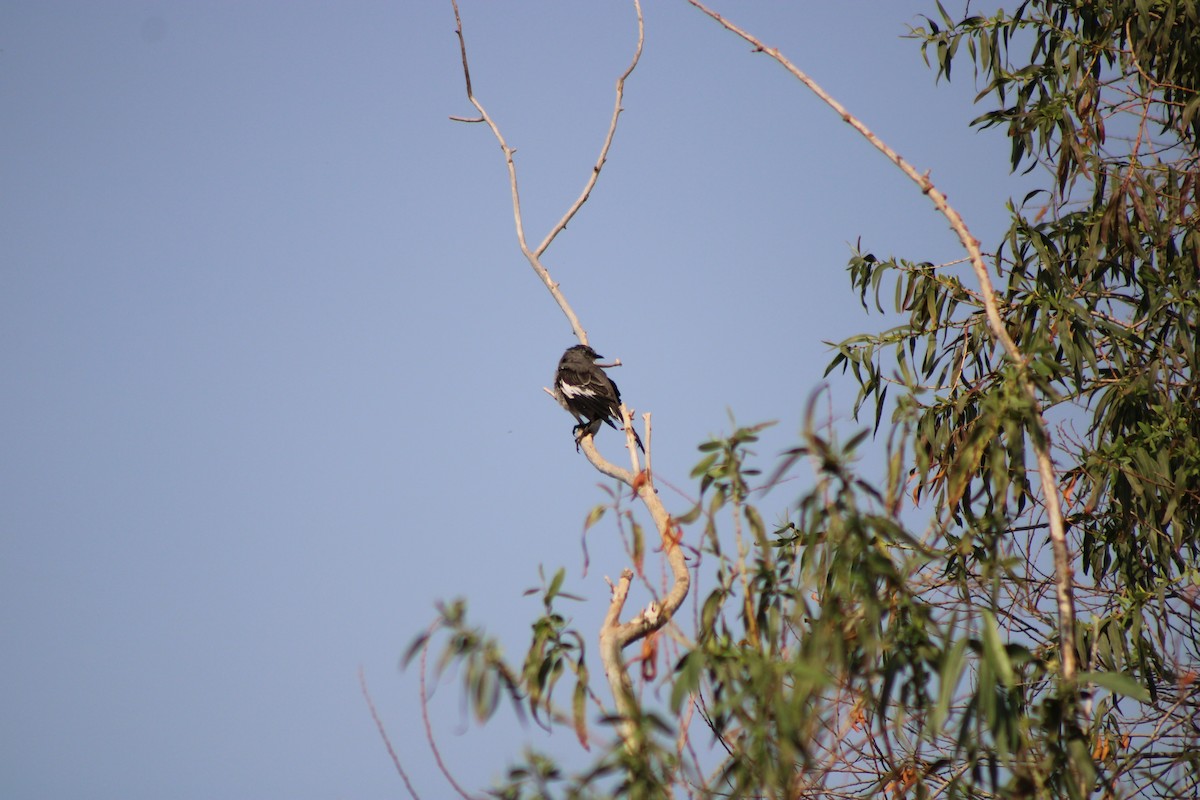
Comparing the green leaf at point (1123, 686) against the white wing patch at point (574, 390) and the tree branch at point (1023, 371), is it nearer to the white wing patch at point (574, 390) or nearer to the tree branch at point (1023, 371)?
the tree branch at point (1023, 371)

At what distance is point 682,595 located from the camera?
360 cm

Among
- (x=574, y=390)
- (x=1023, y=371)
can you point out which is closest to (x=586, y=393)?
(x=574, y=390)

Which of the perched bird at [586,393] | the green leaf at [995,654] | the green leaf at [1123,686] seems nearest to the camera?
the green leaf at [995,654]

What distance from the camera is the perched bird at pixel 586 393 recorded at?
8.38 metres

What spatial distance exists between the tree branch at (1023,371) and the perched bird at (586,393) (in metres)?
4.42

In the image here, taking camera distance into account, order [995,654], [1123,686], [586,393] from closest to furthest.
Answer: [995,654]
[1123,686]
[586,393]

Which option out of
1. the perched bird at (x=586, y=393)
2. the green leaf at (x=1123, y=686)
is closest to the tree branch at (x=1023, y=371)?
the green leaf at (x=1123, y=686)

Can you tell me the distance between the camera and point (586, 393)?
27.9 feet

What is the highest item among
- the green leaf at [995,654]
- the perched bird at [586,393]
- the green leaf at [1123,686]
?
the perched bird at [586,393]

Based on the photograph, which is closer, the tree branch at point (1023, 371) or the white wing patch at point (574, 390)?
the tree branch at point (1023, 371)

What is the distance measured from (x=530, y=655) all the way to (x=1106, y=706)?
3.46 meters

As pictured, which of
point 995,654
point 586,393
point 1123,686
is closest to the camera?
point 995,654

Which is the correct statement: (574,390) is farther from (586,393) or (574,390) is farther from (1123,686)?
(1123,686)

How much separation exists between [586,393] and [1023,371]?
216 inches
